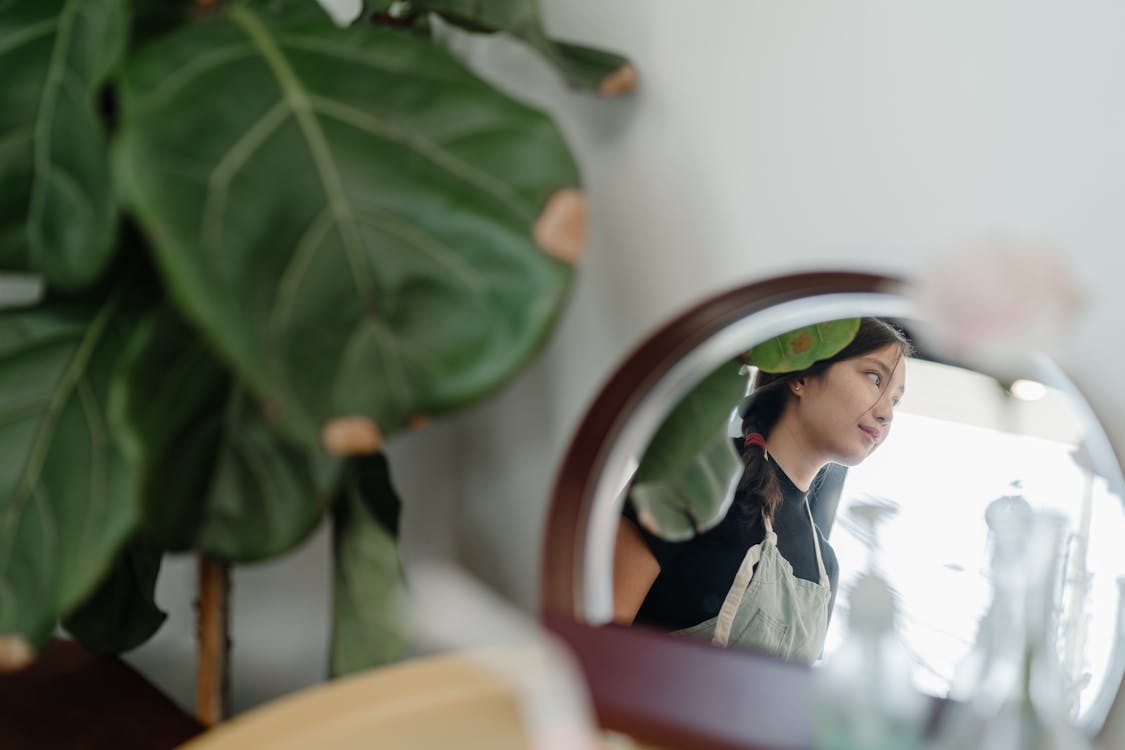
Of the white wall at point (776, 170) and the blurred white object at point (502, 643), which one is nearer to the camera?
the blurred white object at point (502, 643)

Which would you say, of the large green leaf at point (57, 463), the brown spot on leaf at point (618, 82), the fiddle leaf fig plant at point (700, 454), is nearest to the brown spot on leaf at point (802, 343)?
the fiddle leaf fig plant at point (700, 454)

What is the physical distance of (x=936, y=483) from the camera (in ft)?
1.74

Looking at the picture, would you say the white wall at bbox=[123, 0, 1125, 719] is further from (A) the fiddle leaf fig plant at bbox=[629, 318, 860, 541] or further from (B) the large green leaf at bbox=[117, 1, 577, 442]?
(B) the large green leaf at bbox=[117, 1, 577, 442]

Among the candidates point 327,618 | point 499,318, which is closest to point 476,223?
point 499,318

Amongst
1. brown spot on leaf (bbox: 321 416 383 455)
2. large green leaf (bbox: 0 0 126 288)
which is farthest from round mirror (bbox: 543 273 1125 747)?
large green leaf (bbox: 0 0 126 288)

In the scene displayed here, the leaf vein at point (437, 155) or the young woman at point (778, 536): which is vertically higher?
the leaf vein at point (437, 155)

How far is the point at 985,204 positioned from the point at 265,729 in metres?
0.51

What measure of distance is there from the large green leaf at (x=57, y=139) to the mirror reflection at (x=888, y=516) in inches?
15.6

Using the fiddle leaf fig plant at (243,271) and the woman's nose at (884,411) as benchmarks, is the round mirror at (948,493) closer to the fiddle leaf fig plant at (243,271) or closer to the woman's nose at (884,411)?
the woman's nose at (884,411)

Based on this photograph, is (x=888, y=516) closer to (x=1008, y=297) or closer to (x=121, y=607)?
(x=1008, y=297)

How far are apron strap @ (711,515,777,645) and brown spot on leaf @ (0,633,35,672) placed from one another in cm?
40

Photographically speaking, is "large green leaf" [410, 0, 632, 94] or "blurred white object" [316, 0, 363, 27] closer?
"large green leaf" [410, 0, 632, 94]

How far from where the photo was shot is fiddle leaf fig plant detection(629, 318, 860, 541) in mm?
600

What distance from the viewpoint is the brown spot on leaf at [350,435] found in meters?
0.43
